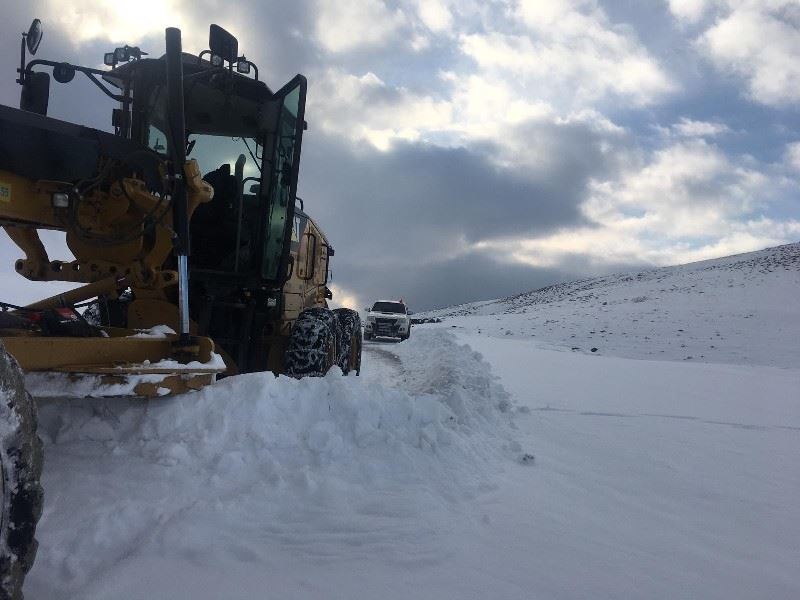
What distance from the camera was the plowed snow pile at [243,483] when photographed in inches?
94.0

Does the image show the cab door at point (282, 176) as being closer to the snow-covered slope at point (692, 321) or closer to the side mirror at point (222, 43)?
the side mirror at point (222, 43)

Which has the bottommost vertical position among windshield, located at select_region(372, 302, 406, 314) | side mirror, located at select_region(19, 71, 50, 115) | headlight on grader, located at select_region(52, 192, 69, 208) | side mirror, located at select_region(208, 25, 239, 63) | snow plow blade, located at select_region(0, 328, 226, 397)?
snow plow blade, located at select_region(0, 328, 226, 397)

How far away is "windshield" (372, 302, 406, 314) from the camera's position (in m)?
23.2

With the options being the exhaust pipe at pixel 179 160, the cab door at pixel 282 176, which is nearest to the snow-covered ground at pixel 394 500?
the exhaust pipe at pixel 179 160

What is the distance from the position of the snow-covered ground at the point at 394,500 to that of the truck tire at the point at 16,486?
47 cm

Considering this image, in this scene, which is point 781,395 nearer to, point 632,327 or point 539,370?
point 539,370

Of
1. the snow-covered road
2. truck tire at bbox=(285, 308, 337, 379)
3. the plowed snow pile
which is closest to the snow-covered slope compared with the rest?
truck tire at bbox=(285, 308, 337, 379)

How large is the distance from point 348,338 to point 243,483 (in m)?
5.24

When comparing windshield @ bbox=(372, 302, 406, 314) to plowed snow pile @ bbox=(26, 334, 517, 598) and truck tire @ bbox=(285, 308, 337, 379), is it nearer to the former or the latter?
truck tire @ bbox=(285, 308, 337, 379)

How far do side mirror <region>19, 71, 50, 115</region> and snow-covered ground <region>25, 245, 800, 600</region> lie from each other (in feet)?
7.09

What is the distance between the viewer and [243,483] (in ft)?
10.3

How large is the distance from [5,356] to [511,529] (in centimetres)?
244

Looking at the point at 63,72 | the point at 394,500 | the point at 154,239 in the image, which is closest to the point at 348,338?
the point at 154,239

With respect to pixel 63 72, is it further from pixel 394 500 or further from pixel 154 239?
pixel 394 500
